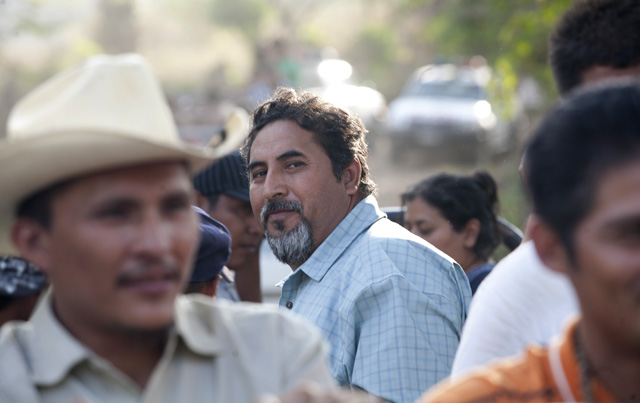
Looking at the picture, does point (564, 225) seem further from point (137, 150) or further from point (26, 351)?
point (26, 351)

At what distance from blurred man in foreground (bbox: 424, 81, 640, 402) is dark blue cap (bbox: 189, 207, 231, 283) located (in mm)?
1889

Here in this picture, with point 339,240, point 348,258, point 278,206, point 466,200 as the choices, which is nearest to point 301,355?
point 348,258

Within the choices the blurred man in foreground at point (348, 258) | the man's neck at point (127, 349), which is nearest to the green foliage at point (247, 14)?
the blurred man in foreground at point (348, 258)

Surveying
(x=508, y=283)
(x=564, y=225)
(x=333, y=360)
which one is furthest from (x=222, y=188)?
(x=564, y=225)

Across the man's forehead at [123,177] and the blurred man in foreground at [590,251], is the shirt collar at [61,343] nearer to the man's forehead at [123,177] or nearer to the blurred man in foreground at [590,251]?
the man's forehead at [123,177]

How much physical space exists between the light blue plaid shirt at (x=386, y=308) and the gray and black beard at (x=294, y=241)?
18cm

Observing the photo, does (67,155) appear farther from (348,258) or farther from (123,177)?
(348,258)

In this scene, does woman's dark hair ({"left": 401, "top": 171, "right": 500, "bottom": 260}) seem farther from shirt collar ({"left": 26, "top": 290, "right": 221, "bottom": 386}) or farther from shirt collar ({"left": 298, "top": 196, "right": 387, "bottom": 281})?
shirt collar ({"left": 26, "top": 290, "right": 221, "bottom": 386})

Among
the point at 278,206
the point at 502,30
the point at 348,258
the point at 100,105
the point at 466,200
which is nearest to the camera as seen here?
the point at 100,105

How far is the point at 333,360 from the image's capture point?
3.78 meters

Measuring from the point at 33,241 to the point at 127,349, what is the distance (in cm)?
34

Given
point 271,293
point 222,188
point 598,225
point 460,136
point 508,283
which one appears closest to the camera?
point 598,225

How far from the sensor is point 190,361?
2266 mm

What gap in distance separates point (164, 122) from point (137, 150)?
0.14 m
